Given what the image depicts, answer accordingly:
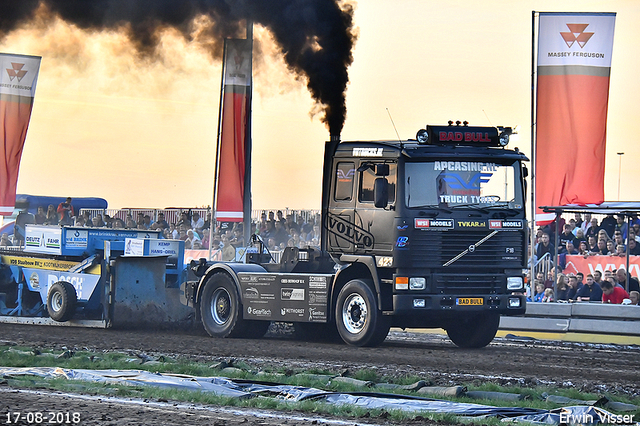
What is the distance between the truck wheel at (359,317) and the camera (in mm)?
13820

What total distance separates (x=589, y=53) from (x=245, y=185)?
367 inches

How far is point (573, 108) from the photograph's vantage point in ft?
61.5

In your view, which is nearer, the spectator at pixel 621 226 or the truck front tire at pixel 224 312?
the truck front tire at pixel 224 312

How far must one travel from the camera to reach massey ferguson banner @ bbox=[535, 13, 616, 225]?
60.8 ft

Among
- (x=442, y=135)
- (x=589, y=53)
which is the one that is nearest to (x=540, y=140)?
(x=589, y=53)

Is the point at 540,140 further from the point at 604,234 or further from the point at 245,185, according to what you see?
the point at 245,185

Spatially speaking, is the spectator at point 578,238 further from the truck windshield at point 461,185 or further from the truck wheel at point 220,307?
the truck wheel at point 220,307

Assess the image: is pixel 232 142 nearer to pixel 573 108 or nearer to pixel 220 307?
pixel 220 307

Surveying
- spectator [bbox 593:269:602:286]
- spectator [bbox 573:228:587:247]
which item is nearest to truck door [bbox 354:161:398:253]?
spectator [bbox 593:269:602:286]

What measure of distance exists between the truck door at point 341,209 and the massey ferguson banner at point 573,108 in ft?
18.6

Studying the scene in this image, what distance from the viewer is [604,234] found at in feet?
63.4

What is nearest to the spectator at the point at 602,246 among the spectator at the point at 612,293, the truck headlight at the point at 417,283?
the spectator at the point at 612,293

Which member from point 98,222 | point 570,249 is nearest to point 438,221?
point 570,249

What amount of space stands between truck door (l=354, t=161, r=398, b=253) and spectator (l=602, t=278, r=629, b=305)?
520 centimetres
